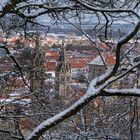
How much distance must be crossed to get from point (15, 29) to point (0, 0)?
3.97 feet

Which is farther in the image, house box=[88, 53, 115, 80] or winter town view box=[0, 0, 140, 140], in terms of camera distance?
house box=[88, 53, 115, 80]

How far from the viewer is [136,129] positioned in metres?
8.07

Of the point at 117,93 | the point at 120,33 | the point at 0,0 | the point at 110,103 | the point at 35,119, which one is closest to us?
the point at 117,93

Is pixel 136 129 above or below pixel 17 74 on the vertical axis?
below

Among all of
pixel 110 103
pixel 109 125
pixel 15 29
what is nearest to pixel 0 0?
pixel 15 29

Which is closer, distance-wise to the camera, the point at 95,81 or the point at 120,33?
the point at 95,81

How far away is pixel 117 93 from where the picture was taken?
329 centimetres

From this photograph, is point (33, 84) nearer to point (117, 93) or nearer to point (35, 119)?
point (35, 119)

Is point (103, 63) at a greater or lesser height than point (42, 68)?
greater

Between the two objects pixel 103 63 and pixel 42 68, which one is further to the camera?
pixel 42 68

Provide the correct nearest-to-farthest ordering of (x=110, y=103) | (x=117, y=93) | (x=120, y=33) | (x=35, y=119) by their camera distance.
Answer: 1. (x=117, y=93)
2. (x=35, y=119)
3. (x=120, y=33)
4. (x=110, y=103)

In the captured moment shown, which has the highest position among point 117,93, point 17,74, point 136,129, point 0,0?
point 0,0

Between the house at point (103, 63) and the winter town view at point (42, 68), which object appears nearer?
the winter town view at point (42, 68)

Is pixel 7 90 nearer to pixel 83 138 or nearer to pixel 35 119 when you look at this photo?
pixel 35 119
